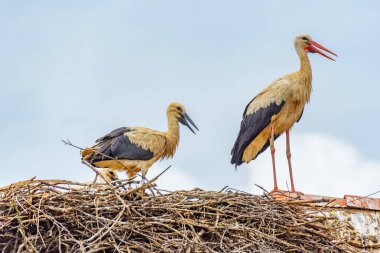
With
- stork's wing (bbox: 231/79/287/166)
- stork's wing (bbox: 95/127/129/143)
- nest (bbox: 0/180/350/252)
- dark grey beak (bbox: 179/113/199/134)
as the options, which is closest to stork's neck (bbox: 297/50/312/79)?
stork's wing (bbox: 231/79/287/166)

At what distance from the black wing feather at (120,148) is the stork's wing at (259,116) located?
1.06 meters

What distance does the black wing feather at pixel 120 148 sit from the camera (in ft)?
35.5

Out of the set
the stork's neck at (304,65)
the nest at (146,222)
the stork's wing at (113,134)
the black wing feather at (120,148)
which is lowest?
the nest at (146,222)

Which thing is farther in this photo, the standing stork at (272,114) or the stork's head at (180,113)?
the stork's head at (180,113)

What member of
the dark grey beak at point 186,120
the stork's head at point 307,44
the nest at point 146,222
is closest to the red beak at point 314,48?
the stork's head at point 307,44

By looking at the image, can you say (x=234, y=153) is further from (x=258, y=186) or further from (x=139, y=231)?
(x=139, y=231)

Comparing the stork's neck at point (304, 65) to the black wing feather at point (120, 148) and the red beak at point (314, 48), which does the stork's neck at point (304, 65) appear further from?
the black wing feather at point (120, 148)

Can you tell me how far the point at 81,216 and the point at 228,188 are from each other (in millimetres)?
1327

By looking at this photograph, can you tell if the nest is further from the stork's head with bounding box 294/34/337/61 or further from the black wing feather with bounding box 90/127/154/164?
the stork's head with bounding box 294/34/337/61

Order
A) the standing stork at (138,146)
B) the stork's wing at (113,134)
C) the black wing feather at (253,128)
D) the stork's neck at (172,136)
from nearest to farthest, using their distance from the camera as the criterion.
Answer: the black wing feather at (253,128), the standing stork at (138,146), the stork's wing at (113,134), the stork's neck at (172,136)

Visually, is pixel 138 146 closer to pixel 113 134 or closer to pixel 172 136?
pixel 113 134

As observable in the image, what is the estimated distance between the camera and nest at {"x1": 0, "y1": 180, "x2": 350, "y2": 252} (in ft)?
23.1

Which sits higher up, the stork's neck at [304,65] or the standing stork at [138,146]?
the stork's neck at [304,65]

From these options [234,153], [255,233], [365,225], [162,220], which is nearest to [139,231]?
[162,220]
